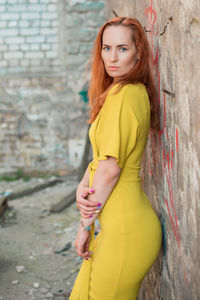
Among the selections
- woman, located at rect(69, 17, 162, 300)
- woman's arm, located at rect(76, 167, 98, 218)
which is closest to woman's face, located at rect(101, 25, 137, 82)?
woman, located at rect(69, 17, 162, 300)

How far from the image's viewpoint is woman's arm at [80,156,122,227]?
153cm

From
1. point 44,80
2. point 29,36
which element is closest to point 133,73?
point 44,80

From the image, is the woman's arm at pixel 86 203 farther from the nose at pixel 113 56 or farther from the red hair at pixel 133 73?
the nose at pixel 113 56

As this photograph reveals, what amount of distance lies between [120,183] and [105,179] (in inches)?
3.7

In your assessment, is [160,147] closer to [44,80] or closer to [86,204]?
[86,204]

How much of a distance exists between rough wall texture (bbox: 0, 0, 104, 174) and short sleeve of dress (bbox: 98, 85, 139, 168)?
16.8 feet

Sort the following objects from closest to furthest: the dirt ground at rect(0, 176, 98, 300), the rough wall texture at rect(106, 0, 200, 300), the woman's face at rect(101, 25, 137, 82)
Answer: the rough wall texture at rect(106, 0, 200, 300) → the woman's face at rect(101, 25, 137, 82) → the dirt ground at rect(0, 176, 98, 300)

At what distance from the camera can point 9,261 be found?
147 inches

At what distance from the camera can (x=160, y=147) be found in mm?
1768

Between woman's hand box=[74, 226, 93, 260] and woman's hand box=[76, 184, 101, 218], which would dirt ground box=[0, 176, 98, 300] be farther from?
woman's hand box=[76, 184, 101, 218]

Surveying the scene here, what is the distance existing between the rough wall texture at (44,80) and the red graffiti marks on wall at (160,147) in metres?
4.63

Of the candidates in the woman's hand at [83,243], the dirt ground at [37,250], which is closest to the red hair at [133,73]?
the woman's hand at [83,243]

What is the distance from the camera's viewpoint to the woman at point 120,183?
1.53 meters

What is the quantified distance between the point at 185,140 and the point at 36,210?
13.8 ft
